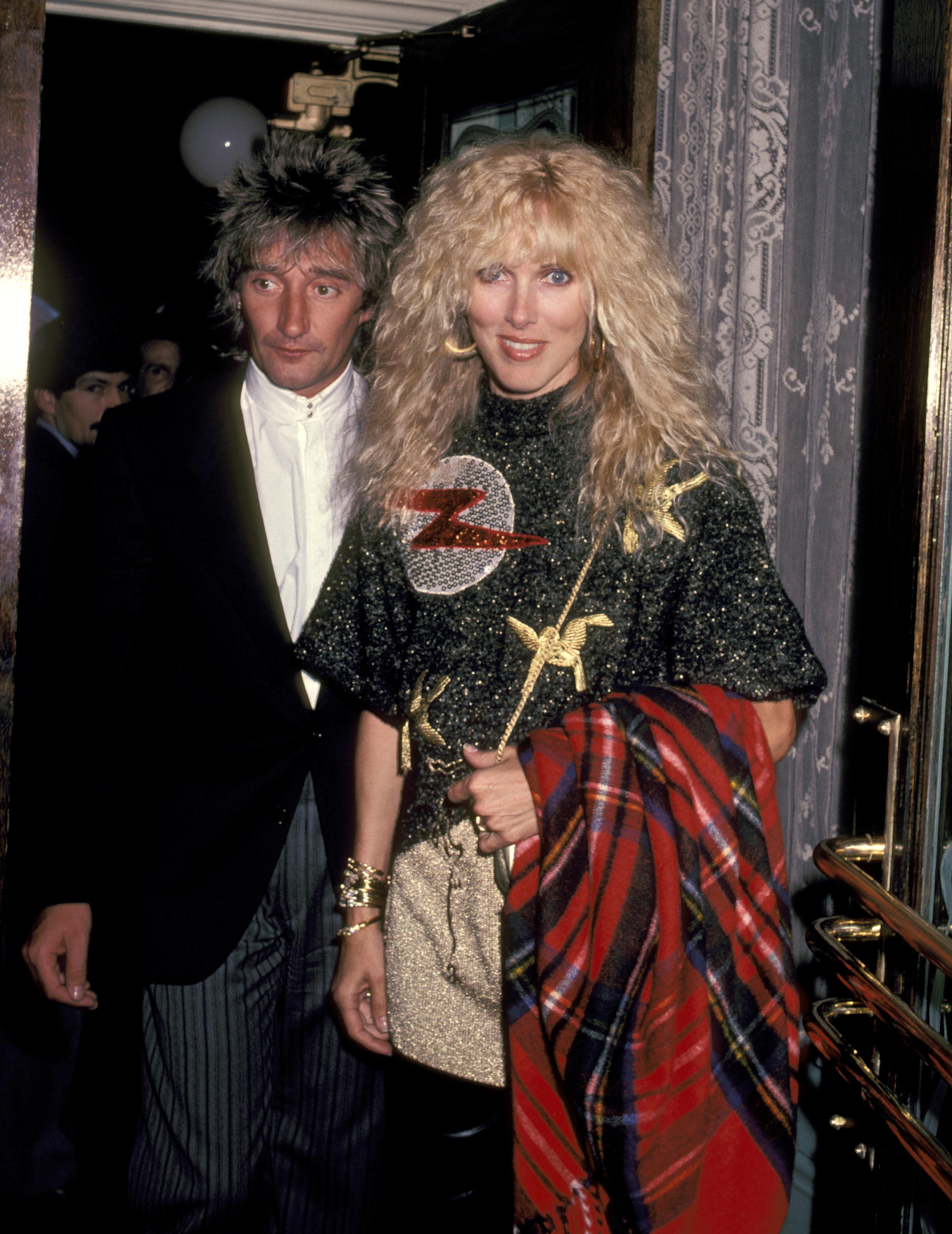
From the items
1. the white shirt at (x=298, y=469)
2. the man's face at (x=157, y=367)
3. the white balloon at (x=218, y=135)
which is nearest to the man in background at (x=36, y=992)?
the white shirt at (x=298, y=469)

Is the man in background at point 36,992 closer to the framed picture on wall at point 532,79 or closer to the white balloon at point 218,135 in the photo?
the framed picture on wall at point 532,79

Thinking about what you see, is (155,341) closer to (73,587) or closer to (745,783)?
(73,587)

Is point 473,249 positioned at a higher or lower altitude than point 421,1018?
higher

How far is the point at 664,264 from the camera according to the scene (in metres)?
1.39

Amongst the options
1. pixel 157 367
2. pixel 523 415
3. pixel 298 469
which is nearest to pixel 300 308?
pixel 298 469

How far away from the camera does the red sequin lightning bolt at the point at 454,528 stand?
1.34 metres

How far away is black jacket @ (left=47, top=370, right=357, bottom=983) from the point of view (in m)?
1.60

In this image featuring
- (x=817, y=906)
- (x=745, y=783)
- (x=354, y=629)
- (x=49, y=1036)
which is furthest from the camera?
(x=49, y=1036)

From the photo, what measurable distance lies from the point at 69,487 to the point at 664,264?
1.85 m

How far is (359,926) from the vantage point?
4.79 ft

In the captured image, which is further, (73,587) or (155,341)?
(155,341)

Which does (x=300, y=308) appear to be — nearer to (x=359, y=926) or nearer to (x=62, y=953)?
(x=359, y=926)

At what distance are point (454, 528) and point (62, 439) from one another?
6.46ft

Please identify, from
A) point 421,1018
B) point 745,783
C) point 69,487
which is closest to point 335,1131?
point 421,1018
